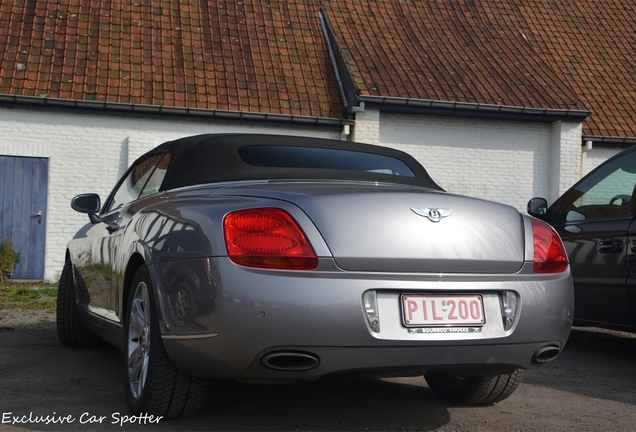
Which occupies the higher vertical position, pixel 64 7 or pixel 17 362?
pixel 64 7

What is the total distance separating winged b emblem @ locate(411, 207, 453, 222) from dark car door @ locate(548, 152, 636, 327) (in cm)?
254

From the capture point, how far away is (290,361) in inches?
121

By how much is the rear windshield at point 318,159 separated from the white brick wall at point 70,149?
356 inches

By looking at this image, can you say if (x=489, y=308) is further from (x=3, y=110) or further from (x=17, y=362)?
(x=3, y=110)

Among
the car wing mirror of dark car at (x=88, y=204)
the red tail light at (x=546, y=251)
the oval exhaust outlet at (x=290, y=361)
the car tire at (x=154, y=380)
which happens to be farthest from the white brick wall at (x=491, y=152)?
the oval exhaust outlet at (x=290, y=361)

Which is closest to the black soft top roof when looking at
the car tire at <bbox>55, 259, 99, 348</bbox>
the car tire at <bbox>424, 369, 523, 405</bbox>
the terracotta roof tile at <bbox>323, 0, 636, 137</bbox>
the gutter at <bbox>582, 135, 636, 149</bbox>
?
the car tire at <bbox>424, 369, 523, 405</bbox>

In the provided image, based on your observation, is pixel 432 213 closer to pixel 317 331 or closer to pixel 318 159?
pixel 317 331

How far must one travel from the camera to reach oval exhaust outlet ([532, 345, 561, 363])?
3.40 m

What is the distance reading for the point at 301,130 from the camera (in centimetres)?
1398

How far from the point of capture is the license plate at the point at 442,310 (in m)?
3.14

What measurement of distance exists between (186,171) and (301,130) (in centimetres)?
994

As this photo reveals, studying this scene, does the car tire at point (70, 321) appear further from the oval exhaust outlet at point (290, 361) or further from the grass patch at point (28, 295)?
the grass patch at point (28, 295)

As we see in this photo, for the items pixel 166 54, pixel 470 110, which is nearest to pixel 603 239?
pixel 470 110

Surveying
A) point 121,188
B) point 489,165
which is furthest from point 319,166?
point 489,165
